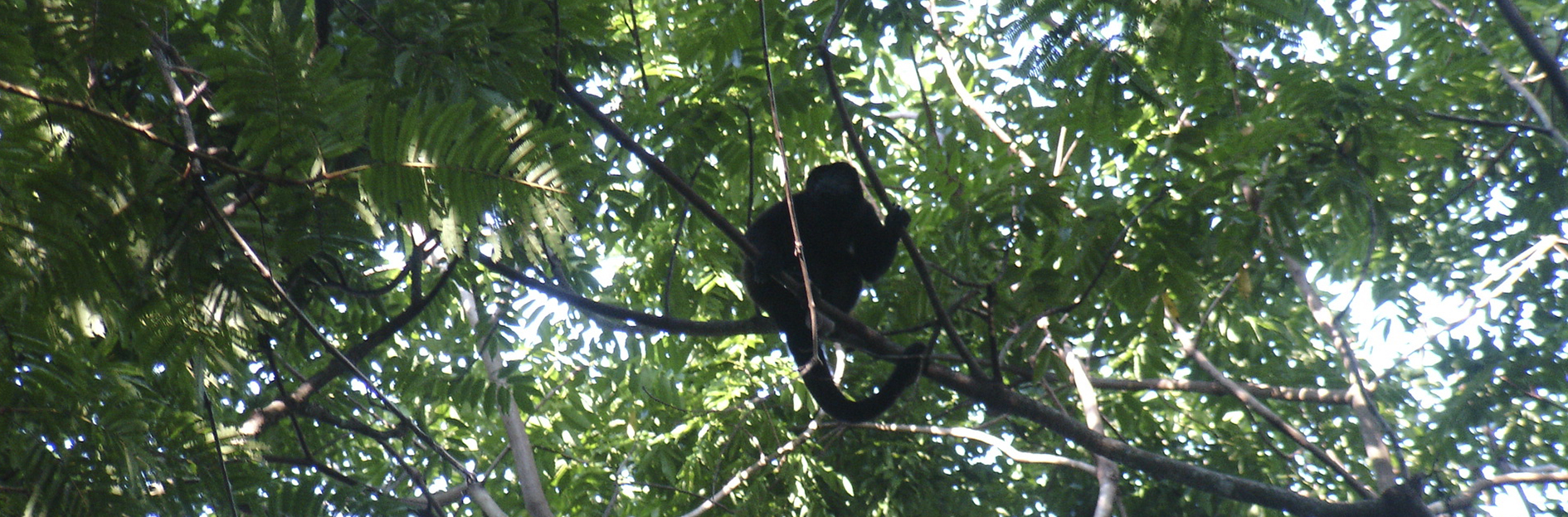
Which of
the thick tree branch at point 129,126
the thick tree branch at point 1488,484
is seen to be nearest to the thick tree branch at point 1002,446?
the thick tree branch at point 1488,484

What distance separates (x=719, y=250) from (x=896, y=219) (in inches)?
62.7

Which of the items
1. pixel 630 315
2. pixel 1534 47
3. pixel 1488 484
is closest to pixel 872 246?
pixel 630 315

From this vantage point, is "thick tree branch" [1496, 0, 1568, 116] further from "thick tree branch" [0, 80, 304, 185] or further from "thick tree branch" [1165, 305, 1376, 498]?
"thick tree branch" [0, 80, 304, 185]

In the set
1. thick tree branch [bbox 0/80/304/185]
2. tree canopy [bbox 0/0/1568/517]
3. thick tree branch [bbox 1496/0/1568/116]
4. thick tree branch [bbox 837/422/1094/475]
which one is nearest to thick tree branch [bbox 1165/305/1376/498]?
tree canopy [bbox 0/0/1568/517]

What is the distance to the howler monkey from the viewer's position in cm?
433

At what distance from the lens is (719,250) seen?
17.2ft

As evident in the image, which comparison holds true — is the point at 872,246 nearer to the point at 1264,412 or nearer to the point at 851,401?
the point at 851,401

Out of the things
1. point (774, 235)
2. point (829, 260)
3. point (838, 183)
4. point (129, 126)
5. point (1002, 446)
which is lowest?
point (129, 126)

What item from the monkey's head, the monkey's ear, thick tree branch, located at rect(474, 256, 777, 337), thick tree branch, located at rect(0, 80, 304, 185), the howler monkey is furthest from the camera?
the monkey's head

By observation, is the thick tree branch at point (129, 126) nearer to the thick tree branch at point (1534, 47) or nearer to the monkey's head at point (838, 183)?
the monkey's head at point (838, 183)

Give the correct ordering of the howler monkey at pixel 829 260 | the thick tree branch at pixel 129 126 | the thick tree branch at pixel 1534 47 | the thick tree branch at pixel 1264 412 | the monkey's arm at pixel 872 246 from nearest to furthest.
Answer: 1. the thick tree branch at pixel 129 126
2. the thick tree branch at pixel 1534 47
3. the thick tree branch at pixel 1264 412
4. the howler monkey at pixel 829 260
5. the monkey's arm at pixel 872 246

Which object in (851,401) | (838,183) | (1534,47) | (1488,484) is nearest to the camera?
(1534,47)

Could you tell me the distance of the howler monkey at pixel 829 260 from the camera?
4.33 metres

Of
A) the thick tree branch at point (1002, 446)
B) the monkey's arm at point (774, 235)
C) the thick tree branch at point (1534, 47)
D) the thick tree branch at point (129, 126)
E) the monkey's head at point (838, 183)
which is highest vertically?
the monkey's head at point (838, 183)
